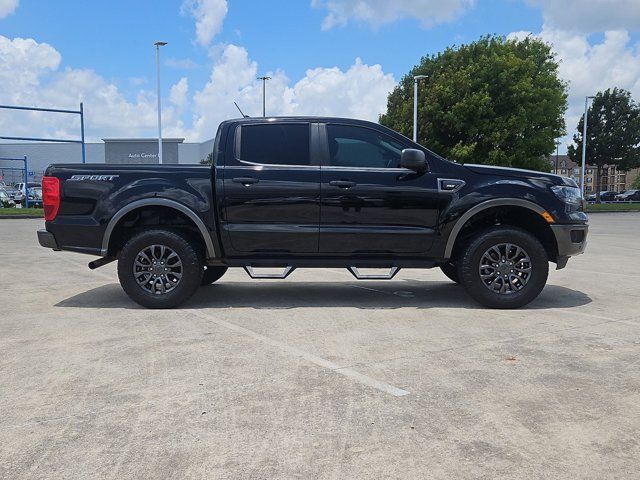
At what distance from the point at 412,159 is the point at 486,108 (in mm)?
25113

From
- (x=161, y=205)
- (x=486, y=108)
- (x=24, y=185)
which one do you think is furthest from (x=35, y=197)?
(x=161, y=205)

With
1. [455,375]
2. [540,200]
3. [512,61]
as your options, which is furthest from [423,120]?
[455,375]

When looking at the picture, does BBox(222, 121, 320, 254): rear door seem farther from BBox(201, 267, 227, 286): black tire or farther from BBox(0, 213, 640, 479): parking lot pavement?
BBox(201, 267, 227, 286): black tire

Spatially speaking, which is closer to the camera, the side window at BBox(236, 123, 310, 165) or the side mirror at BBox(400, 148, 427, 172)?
the side mirror at BBox(400, 148, 427, 172)

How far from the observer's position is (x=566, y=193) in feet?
19.1

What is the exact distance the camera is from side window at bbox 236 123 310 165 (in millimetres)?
5785

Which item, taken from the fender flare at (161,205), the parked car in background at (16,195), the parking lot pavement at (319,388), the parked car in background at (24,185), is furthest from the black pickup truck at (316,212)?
the parked car in background at (16,195)

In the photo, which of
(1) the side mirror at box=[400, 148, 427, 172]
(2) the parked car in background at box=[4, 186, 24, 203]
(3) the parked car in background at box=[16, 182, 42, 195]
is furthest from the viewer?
(2) the parked car in background at box=[4, 186, 24, 203]

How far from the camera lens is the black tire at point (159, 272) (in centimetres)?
565

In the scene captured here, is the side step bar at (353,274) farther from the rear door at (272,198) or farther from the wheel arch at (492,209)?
the wheel arch at (492,209)

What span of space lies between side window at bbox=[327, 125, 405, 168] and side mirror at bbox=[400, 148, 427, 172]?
269mm

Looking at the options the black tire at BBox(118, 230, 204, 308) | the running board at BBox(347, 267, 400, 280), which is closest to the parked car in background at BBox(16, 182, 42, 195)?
the black tire at BBox(118, 230, 204, 308)

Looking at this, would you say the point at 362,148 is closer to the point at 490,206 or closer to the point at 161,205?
the point at 490,206

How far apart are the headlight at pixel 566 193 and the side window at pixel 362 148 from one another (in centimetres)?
175
